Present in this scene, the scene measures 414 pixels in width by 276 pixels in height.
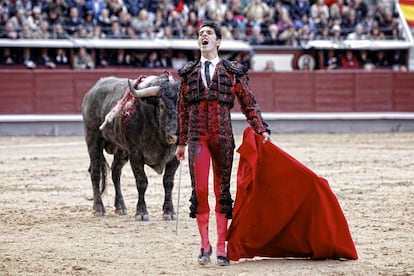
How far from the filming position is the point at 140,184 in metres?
8.23

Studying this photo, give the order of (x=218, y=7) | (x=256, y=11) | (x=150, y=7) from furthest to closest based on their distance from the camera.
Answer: (x=256, y=11) < (x=218, y=7) < (x=150, y=7)

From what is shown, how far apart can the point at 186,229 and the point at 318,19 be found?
13.4 m

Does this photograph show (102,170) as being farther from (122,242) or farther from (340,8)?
(340,8)

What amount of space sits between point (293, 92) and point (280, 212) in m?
13.8

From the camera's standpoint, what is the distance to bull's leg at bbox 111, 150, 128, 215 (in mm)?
8750

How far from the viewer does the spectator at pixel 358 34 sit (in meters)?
20.1

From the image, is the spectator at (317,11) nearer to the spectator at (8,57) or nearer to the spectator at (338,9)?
the spectator at (338,9)

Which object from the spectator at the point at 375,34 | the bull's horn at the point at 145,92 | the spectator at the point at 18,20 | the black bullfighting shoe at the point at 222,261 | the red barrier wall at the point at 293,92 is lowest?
the red barrier wall at the point at 293,92

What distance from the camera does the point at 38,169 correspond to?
41.7 feet

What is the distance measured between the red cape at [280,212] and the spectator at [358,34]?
46.9 ft

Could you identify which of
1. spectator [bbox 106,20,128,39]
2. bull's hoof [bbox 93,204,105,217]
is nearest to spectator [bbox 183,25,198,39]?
spectator [bbox 106,20,128,39]

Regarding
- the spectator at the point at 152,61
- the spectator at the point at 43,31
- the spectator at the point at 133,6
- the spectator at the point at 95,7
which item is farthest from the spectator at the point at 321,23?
the spectator at the point at 43,31

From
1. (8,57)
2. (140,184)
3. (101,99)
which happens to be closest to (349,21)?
(8,57)

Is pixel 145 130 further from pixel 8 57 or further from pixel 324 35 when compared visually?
pixel 324 35
